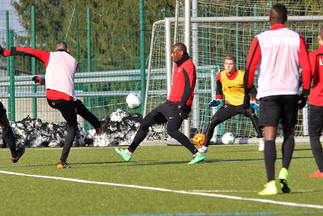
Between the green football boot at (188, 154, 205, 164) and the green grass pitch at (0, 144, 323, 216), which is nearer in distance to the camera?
the green grass pitch at (0, 144, 323, 216)

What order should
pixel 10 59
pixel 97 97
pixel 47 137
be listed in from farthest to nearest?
pixel 97 97, pixel 10 59, pixel 47 137

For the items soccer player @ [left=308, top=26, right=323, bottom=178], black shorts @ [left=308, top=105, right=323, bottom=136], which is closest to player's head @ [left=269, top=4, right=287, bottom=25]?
soccer player @ [left=308, top=26, right=323, bottom=178]

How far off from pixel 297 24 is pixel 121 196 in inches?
447

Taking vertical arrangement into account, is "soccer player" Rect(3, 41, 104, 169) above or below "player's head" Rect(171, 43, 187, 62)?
below

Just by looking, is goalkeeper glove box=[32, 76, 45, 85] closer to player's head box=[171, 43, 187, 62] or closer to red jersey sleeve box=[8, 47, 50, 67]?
red jersey sleeve box=[8, 47, 50, 67]

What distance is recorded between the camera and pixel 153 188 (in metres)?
7.05

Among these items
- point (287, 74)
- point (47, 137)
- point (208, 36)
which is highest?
point (208, 36)

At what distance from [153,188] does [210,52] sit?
1038cm

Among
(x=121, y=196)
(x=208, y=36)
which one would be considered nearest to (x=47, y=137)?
(x=208, y=36)

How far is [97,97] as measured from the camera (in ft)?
62.9

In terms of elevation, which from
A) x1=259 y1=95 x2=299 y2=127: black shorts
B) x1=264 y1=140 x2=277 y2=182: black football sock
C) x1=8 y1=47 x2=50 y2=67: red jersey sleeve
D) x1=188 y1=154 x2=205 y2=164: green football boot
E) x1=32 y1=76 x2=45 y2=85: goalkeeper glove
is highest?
x1=8 y1=47 x2=50 y2=67: red jersey sleeve

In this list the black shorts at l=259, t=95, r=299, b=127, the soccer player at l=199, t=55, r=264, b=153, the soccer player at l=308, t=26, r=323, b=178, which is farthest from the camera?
the soccer player at l=199, t=55, r=264, b=153

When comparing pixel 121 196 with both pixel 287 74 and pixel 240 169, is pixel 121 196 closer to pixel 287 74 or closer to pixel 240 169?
pixel 287 74

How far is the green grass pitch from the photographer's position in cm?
565
